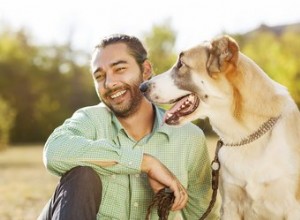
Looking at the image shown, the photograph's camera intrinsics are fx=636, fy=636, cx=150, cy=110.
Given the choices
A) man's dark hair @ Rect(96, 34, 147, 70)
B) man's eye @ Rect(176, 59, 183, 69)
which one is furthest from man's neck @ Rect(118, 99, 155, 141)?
man's eye @ Rect(176, 59, 183, 69)

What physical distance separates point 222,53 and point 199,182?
104 cm

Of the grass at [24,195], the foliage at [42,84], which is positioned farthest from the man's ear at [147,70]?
the foliage at [42,84]

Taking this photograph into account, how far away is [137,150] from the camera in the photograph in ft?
12.8

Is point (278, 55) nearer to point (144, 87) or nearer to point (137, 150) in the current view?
point (144, 87)

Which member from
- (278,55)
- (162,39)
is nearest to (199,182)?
(278,55)

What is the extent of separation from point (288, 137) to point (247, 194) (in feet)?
1.43

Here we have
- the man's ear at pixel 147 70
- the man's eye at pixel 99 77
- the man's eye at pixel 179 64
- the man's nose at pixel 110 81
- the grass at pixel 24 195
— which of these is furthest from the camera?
the grass at pixel 24 195

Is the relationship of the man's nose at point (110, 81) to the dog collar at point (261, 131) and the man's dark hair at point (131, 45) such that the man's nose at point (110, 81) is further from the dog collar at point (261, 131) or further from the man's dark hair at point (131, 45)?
the dog collar at point (261, 131)

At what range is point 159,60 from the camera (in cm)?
3744

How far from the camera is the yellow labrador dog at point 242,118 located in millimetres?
3820

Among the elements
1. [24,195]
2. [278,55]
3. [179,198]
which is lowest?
[278,55]

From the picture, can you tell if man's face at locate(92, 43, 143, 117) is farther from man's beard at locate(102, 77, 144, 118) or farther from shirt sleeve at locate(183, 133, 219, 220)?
shirt sleeve at locate(183, 133, 219, 220)

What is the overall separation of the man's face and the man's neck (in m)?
0.04

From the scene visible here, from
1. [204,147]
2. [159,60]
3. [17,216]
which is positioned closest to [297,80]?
[159,60]
